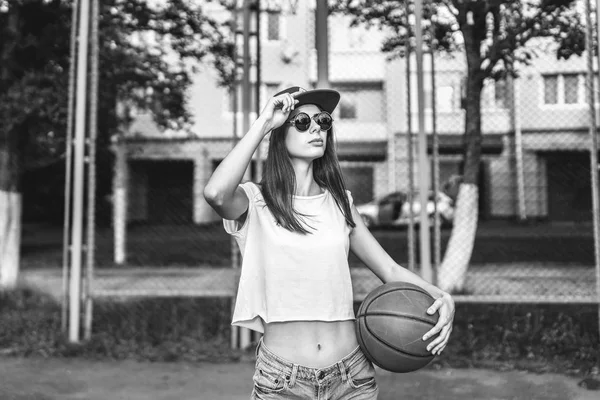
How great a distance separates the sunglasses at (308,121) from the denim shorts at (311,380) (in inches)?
31.7

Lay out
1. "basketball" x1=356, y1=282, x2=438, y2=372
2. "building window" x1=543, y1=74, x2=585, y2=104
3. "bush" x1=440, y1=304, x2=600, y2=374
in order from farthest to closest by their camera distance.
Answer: "building window" x1=543, y1=74, x2=585, y2=104 → "bush" x1=440, y1=304, x2=600, y2=374 → "basketball" x1=356, y1=282, x2=438, y2=372

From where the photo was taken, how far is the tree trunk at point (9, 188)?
7855 mm

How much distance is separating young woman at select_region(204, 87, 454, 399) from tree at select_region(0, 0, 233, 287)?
19.2 feet

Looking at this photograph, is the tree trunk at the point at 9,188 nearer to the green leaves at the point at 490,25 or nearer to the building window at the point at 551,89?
the green leaves at the point at 490,25

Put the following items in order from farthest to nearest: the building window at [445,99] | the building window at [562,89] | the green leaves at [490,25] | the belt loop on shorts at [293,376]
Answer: the building window at [445,99] < the building window at [562,89] < the green leaves at [490,25] < the belt loop on shorts at [293,376]

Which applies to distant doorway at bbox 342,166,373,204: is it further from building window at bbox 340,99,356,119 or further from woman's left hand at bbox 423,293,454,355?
woman's left hand at bbox 423,293,454,355

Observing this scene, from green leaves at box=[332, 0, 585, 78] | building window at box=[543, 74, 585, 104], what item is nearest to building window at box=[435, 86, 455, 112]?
green leaves at box=[332, 0, 585, 78]

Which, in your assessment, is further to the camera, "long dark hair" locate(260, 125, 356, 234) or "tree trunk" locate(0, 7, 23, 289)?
"tree trunk" locate(0, 7, 23, 289)

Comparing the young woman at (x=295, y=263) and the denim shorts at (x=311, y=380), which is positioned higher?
the young woman at (x=295, y=263)

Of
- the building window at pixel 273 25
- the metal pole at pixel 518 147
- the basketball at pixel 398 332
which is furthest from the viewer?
the metal pole at pixel 518 147

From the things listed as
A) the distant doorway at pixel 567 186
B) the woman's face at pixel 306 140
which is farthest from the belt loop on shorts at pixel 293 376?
the distant doorway at pixel 567 186

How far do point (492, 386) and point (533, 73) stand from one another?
416 cm

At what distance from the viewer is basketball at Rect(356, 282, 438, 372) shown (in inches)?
81.3

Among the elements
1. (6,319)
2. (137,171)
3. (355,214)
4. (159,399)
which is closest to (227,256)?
(137,171)
